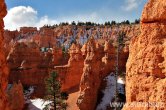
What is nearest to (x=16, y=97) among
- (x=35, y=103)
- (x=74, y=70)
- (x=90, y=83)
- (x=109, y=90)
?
(x=35, y=103)

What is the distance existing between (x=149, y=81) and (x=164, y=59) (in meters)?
1.29

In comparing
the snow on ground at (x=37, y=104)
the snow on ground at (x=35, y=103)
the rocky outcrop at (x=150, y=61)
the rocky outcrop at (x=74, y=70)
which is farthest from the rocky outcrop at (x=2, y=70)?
the rocky outcrop at (x=74, y=70)

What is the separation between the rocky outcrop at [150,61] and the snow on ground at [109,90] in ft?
120

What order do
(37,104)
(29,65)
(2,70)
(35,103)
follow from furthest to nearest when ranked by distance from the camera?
(29,65) < (35,103) < (37,104) < (2,70)

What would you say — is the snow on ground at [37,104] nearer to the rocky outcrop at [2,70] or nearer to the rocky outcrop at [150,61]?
the rocky outcrop at [2,70]

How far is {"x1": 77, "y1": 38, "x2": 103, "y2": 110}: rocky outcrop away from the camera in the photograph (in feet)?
173

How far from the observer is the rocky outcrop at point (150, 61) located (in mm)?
16328

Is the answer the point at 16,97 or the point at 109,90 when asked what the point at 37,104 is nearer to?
the point at 16,97

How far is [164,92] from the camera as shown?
15727mm

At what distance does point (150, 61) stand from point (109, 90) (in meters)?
41.2

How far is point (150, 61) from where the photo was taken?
16.9 metres

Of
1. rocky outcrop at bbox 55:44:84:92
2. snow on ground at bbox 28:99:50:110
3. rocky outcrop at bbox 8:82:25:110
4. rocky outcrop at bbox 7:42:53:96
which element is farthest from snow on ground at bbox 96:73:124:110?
rocky outcrop at bbox 7:42:53:96

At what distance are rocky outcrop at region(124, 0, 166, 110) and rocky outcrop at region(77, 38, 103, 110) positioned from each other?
114 ft

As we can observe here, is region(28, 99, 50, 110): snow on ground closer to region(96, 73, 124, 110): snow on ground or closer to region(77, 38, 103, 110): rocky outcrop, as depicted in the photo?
region(77, 38, 103, 110): rocky outcrop
